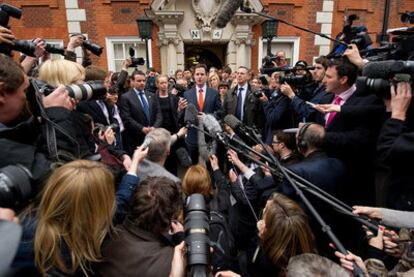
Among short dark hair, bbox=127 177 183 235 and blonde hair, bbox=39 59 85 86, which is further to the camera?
blonde hair, bbox=39 59 85 86

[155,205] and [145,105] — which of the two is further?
[145,105]

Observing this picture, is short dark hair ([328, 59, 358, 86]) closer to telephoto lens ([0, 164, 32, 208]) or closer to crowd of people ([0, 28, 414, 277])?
crowd of people ([0, 28, 414, 277])

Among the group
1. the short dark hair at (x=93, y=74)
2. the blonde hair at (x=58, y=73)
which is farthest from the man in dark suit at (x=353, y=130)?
the short dark hair at (x=93, y=74)

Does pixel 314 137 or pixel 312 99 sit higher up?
pixel 312 99

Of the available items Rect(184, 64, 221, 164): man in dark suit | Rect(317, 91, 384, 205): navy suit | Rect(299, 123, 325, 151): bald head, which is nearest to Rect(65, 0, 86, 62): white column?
Rect(184, 64, 221, 164): man in dark suit

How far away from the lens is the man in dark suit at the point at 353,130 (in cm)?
189

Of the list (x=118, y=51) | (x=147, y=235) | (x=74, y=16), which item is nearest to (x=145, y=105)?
(x=147, y=235)

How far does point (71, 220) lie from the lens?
1.10 meters

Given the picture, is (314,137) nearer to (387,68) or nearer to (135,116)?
(387,68)

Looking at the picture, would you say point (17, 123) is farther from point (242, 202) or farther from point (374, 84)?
point (374, 84)

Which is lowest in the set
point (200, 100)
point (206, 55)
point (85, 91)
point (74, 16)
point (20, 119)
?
point (200, 100)

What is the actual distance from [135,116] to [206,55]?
24.9ft

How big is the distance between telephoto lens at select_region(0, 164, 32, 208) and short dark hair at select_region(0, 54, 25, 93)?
61cm

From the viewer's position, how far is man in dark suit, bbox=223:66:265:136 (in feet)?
13.4
